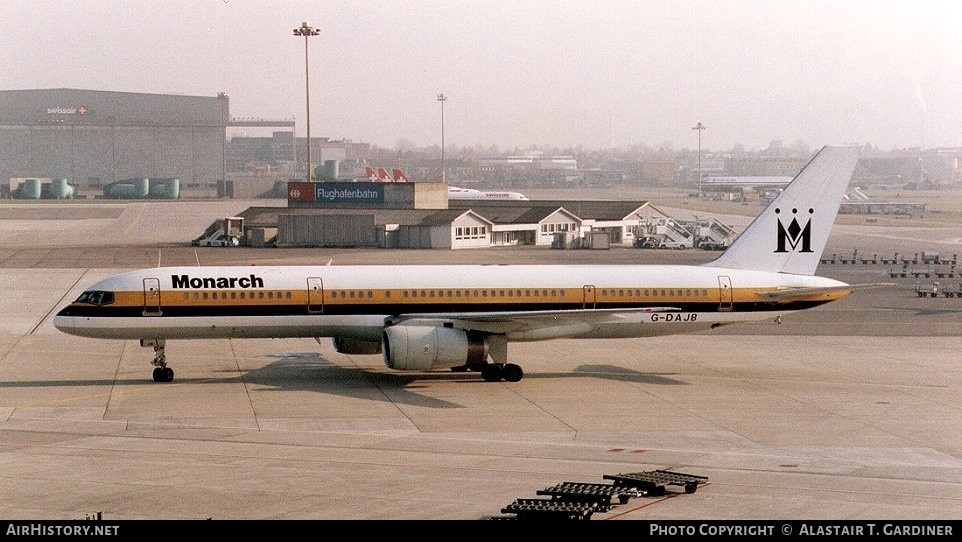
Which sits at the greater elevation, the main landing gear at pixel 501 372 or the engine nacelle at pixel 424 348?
the engine nacelle at pixel 424 348

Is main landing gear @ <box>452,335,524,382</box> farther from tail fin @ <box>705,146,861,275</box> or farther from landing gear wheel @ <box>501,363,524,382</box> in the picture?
tail fin @ <box>705,146,861,275</box>

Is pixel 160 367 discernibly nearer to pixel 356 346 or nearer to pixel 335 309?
pixel 335 309

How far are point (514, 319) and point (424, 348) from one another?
341cm

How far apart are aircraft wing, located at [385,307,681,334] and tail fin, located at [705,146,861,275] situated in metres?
5.65

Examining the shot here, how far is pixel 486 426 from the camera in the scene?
36.2 metres

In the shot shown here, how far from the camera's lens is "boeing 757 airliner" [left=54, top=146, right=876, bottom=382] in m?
42.8

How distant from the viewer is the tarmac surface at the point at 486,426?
2653cm

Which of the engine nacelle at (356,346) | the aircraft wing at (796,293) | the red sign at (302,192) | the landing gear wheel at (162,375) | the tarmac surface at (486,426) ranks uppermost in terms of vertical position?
the red sign at (302,192)

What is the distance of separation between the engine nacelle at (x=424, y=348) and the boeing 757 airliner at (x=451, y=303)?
46mm

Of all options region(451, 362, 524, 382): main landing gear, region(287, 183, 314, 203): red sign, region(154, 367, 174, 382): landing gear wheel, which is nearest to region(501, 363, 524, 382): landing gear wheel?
region(451, 362, 524, 382): main landing gear

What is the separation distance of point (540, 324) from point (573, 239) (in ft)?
237

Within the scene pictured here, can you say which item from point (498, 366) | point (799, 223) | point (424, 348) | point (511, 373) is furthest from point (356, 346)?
point (799, 223)

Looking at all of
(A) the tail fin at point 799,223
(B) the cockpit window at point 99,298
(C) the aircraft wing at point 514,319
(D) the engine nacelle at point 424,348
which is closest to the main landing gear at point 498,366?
(C) the aircraft wing at point 514,319

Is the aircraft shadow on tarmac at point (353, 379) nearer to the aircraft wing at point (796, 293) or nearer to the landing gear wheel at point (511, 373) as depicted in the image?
the landing gear wheel at point (511, 373)
